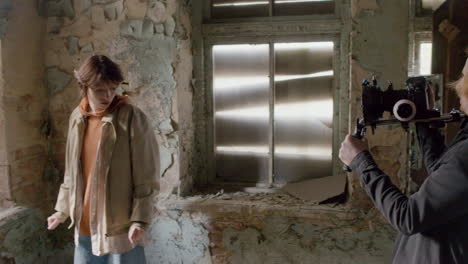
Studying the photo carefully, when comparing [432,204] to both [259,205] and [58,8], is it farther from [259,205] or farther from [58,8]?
[58,8]

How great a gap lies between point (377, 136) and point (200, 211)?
3.58 feet

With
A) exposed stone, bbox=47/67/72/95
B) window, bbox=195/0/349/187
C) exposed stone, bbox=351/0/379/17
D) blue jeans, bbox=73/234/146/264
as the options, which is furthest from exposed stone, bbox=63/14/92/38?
exposed stone, bbox=351/0/379/17

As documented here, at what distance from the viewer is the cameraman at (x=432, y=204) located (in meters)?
1.06

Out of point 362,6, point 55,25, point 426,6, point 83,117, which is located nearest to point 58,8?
point 55,25

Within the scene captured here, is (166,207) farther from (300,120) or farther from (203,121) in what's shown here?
(300,120)

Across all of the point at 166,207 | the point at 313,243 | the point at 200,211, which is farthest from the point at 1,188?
the point at 313,243

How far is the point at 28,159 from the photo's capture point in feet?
7.87

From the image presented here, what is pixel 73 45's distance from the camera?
2449mm

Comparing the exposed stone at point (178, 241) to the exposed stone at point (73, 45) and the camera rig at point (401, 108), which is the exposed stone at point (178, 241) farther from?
the camera rig at point (401, 108)

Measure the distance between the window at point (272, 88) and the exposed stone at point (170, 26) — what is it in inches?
10.2

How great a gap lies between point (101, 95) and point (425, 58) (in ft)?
6.02

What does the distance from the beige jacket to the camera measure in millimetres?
937

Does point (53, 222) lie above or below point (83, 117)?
below

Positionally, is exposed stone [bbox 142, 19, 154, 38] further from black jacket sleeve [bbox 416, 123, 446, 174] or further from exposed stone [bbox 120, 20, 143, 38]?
black jacket sleeve [bbox 416, 123, 446, 174]
